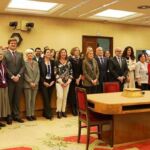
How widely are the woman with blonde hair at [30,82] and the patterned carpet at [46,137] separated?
29 cm

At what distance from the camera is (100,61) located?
6.68 meters

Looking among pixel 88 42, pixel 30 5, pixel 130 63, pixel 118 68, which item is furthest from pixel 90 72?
pixel 88 42

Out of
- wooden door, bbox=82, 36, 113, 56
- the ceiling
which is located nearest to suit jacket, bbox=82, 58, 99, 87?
the ceiling

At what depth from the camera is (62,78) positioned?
6.08 metres

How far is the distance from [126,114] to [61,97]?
6.88 feet

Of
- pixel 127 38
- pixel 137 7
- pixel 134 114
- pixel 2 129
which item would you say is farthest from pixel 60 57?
pixel 127 38

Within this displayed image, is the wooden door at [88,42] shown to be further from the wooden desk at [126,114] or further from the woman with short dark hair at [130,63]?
the wooden desk at [126,114]

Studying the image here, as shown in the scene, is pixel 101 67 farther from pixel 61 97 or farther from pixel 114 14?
pixel 114 14

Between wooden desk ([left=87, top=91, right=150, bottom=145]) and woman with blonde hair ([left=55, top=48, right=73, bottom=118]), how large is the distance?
1.84 meters

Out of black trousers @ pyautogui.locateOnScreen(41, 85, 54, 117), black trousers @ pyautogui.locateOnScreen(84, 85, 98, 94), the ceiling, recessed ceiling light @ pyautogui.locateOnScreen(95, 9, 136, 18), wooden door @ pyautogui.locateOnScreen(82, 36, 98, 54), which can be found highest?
recessed ceiling light @ pyautogui.locateOnScreen(95, 9, 136, 18)

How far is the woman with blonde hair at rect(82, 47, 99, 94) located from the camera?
20.2 ft

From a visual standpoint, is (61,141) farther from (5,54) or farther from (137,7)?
(137,7)

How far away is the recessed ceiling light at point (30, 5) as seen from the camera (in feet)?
28.3

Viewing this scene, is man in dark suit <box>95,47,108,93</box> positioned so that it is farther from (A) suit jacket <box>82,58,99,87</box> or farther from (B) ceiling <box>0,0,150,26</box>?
(B) ceiling <box>0,0,150,26</box>
